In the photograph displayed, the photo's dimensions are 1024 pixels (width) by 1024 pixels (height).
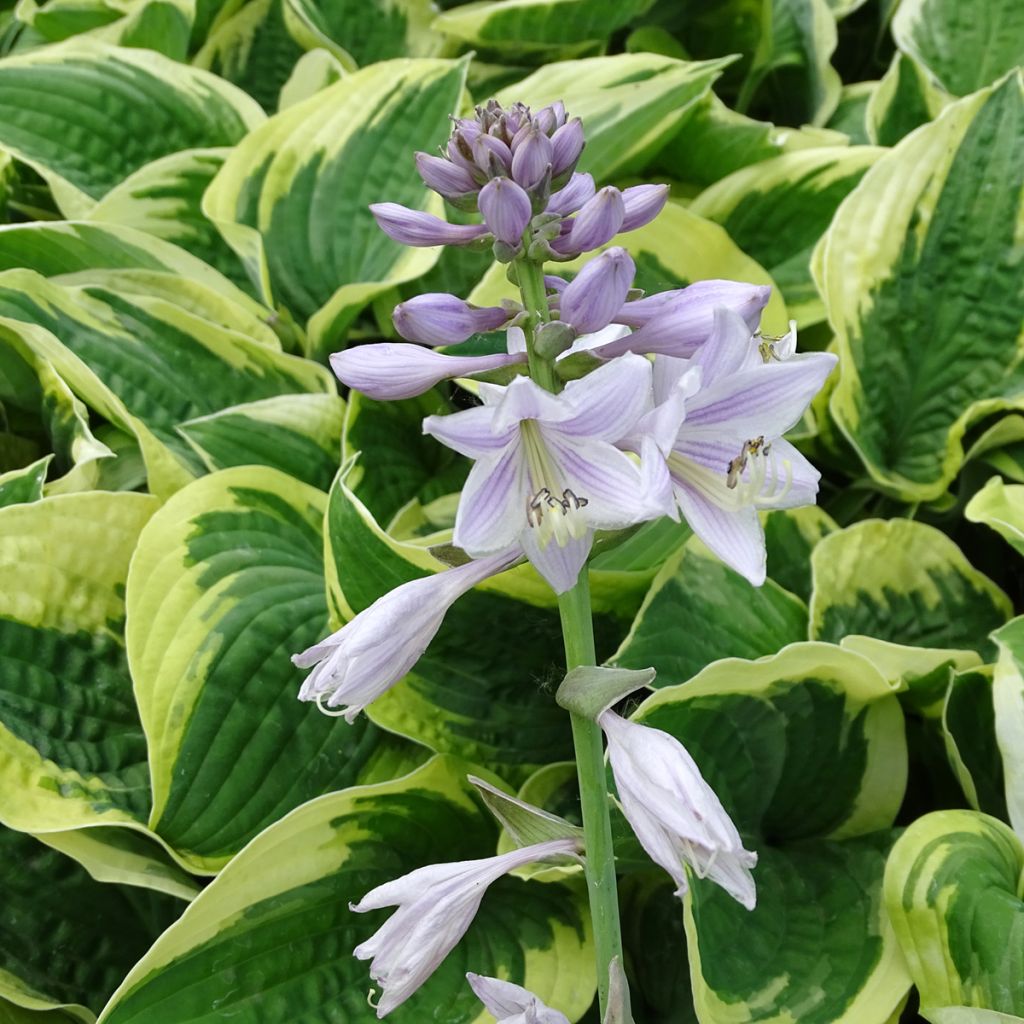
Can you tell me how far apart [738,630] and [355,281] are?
2.32ft

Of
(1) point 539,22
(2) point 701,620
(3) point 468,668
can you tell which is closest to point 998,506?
(2) point 701,620

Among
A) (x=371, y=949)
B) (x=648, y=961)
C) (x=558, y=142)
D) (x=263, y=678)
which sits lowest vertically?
(x=648, y=961)

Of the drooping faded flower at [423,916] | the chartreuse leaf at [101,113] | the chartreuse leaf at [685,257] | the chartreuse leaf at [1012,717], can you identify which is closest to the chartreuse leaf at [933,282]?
the chartreuse leaf at [685,257]

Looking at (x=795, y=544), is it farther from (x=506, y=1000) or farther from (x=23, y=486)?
(x=23, y=486)

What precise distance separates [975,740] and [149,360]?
1.00 metres

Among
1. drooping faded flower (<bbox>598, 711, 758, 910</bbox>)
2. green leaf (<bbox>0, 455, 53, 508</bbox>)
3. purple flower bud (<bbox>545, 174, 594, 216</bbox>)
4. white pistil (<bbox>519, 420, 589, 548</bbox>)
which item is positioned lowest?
green leaf (<bbox>0, 455, 53, 508</bbox>)

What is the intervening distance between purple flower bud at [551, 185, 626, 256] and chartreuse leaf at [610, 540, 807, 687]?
427mm

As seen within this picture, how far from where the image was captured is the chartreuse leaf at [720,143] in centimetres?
153

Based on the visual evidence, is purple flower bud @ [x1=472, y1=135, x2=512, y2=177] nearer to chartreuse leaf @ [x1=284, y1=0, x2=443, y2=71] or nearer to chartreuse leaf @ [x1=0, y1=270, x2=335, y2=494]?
chartreuse leaf @ [x1=0, y1=270, x2=335, y2=494]

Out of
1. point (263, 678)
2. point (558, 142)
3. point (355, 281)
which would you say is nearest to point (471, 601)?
point (263, 678)

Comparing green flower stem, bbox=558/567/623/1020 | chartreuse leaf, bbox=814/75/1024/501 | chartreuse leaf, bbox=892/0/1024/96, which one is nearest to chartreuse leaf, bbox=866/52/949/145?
chartreuse leaf, bbox=892/0/1024/96

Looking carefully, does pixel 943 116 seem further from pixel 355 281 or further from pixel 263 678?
pixel 263 678

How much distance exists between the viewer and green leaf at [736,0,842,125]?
1754 mm

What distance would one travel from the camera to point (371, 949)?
2.30 ft
